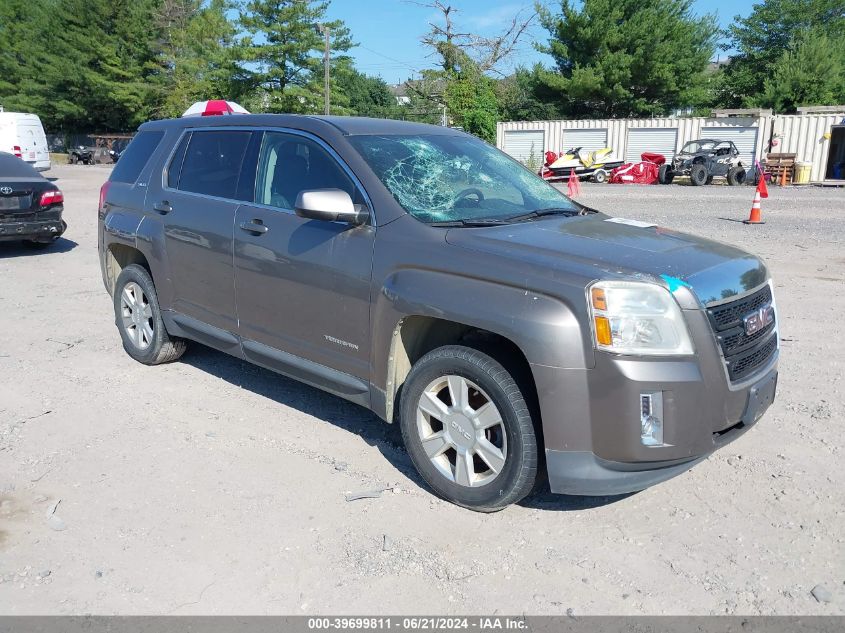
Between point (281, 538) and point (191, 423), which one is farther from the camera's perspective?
point (191, 423)

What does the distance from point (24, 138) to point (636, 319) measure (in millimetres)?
25439

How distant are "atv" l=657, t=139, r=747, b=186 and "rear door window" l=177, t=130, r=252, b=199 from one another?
24.4m

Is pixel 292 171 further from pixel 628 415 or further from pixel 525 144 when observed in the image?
pixel 525 144

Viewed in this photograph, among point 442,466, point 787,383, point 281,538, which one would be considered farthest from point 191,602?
point 787,383

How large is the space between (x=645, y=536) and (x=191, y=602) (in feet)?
6.68

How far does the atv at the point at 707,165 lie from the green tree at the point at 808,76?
16.5 m

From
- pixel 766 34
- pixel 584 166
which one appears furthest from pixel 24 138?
pixel 766 34

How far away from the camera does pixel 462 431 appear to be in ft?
11.6

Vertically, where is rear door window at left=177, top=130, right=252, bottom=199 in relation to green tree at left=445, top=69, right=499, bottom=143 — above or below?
below

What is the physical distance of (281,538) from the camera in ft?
11.1

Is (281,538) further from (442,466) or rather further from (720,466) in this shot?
(720,466)

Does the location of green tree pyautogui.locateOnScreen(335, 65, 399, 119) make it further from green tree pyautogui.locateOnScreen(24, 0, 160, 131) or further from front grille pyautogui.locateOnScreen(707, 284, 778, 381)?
front grille pyautogui.locateOnScreen(707, 284, 778, 381)

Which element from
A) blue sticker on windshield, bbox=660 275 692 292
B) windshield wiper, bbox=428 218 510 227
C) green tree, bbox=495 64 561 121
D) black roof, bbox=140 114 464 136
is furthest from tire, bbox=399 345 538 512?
green tree, bbox=495 64 561 121

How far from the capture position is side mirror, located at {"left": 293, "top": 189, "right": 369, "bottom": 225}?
12.2 feet
